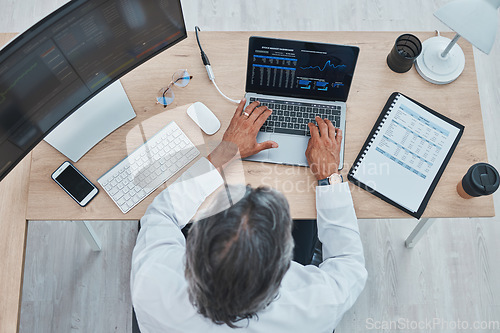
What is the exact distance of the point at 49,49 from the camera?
41.0 inches

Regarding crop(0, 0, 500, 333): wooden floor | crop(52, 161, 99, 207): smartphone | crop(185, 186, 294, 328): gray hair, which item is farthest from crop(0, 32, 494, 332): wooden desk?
crop(0, 0, 500, 333): wooden floor

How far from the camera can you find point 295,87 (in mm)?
1392

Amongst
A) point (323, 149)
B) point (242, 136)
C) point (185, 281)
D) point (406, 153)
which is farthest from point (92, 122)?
point (406, 153)

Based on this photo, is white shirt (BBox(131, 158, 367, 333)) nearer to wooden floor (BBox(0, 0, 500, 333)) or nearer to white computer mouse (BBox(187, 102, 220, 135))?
white computer mouse (BBox(187, 102, 220, 135))

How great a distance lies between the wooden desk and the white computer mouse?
0.9 inches

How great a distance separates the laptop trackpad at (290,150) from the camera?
1.38 meters

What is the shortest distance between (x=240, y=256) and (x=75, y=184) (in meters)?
0.69

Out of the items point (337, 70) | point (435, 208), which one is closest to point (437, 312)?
point (435, 208)

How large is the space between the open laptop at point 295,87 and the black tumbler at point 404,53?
0.68ft

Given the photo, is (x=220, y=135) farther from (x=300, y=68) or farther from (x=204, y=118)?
(x=300, y=68)

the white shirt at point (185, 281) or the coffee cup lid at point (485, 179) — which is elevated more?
the white shirt at point (185, 281)

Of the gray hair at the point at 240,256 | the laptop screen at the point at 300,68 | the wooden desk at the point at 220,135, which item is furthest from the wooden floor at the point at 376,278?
the gray hair at the point at 240,256

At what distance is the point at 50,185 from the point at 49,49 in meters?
0.46

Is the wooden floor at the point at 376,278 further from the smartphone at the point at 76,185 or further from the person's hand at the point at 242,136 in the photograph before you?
the person's hand at the point at 242,136
